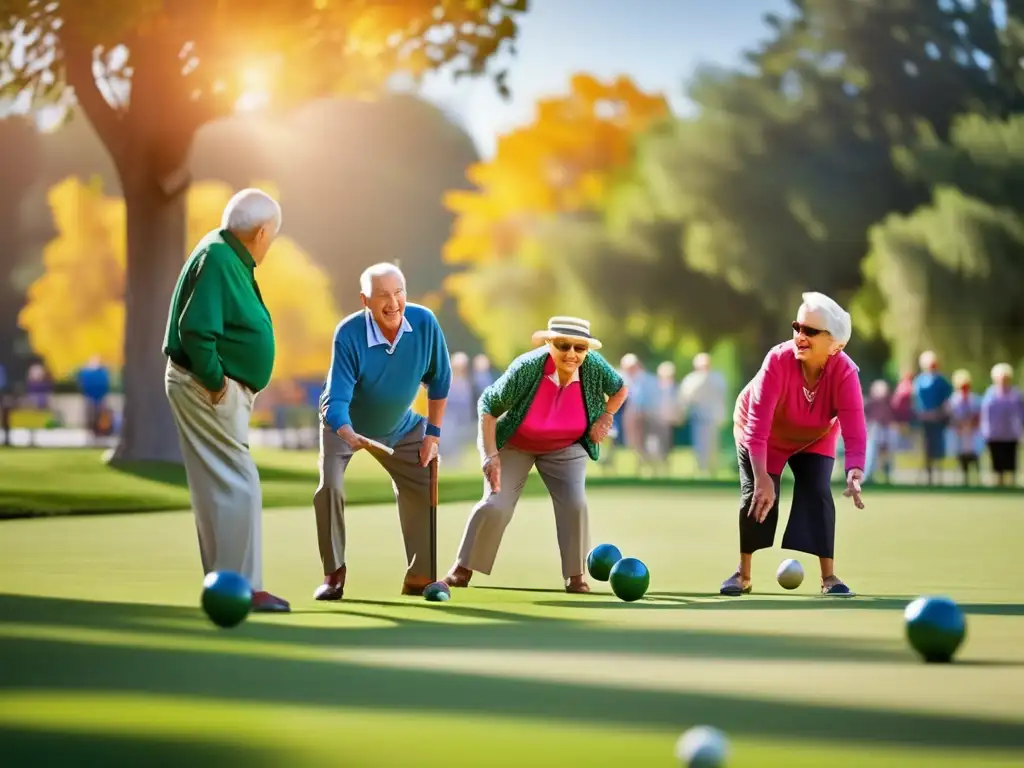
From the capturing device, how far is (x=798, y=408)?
11.6 meters

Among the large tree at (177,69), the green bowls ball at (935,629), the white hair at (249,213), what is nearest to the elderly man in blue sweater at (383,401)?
the white hair at (249,213)

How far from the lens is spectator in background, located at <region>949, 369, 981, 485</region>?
95.9 feet

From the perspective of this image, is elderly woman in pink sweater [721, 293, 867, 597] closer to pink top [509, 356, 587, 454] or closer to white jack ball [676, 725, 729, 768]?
pink top [509, 356, 587, 454]

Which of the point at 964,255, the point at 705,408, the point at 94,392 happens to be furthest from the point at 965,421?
the point at 94,392

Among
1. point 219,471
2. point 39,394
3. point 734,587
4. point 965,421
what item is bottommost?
point 734,587

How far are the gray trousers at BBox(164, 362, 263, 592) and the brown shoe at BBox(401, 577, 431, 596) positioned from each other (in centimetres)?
162

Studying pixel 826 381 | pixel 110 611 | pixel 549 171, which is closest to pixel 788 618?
pixel 826 381

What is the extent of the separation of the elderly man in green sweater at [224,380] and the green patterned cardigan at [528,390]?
2.10 m

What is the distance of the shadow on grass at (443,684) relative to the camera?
665 centimetres

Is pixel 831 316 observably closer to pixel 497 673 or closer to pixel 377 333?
pixel 377 333

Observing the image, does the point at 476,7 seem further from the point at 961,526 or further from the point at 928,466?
the point at 961,526

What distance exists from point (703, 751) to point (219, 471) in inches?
189

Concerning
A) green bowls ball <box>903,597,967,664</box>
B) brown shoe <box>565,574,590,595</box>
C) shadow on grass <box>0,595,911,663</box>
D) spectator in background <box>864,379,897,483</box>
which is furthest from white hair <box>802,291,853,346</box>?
spectator in background <box>864,379,897,483</box>

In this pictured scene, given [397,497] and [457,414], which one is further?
[457,414]
